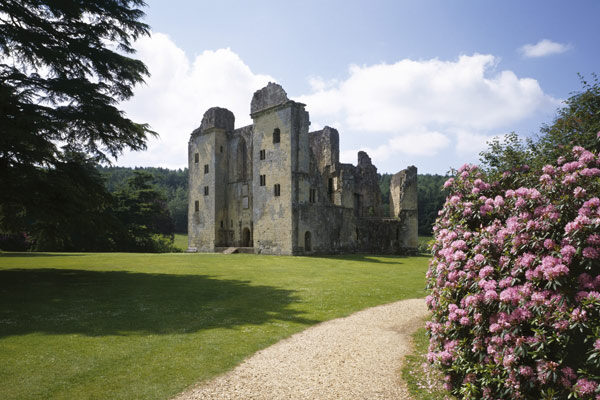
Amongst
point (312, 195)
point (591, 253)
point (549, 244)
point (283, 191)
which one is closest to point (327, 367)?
point (549, 244)

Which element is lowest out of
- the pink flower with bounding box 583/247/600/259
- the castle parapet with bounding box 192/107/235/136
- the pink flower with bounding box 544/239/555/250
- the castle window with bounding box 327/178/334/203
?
the pink flower with bounding box 583/247/600/259

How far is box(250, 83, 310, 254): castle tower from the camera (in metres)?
32.6

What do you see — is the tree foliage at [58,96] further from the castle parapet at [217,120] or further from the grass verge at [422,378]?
the castle parapet at [217,120]

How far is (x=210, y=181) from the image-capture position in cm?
4019

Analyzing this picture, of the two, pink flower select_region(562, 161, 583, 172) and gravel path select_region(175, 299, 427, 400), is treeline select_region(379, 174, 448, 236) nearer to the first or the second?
gravel path select_region(175, 299, 427, 400)

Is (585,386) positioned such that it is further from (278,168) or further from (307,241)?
(278,168)

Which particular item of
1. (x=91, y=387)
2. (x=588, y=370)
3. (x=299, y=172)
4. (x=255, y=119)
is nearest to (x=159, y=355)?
(x=91, y=387)

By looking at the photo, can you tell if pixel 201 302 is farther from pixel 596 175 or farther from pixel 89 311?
pixel 596 175

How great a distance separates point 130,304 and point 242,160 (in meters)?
29.2

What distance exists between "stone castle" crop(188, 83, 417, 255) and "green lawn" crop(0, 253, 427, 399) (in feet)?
46.3

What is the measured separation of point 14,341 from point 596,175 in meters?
11.2

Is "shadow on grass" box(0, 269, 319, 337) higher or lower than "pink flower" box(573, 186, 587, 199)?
lower

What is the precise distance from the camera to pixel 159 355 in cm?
751

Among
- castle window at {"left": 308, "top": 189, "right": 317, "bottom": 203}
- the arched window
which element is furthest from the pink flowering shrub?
the arched window
